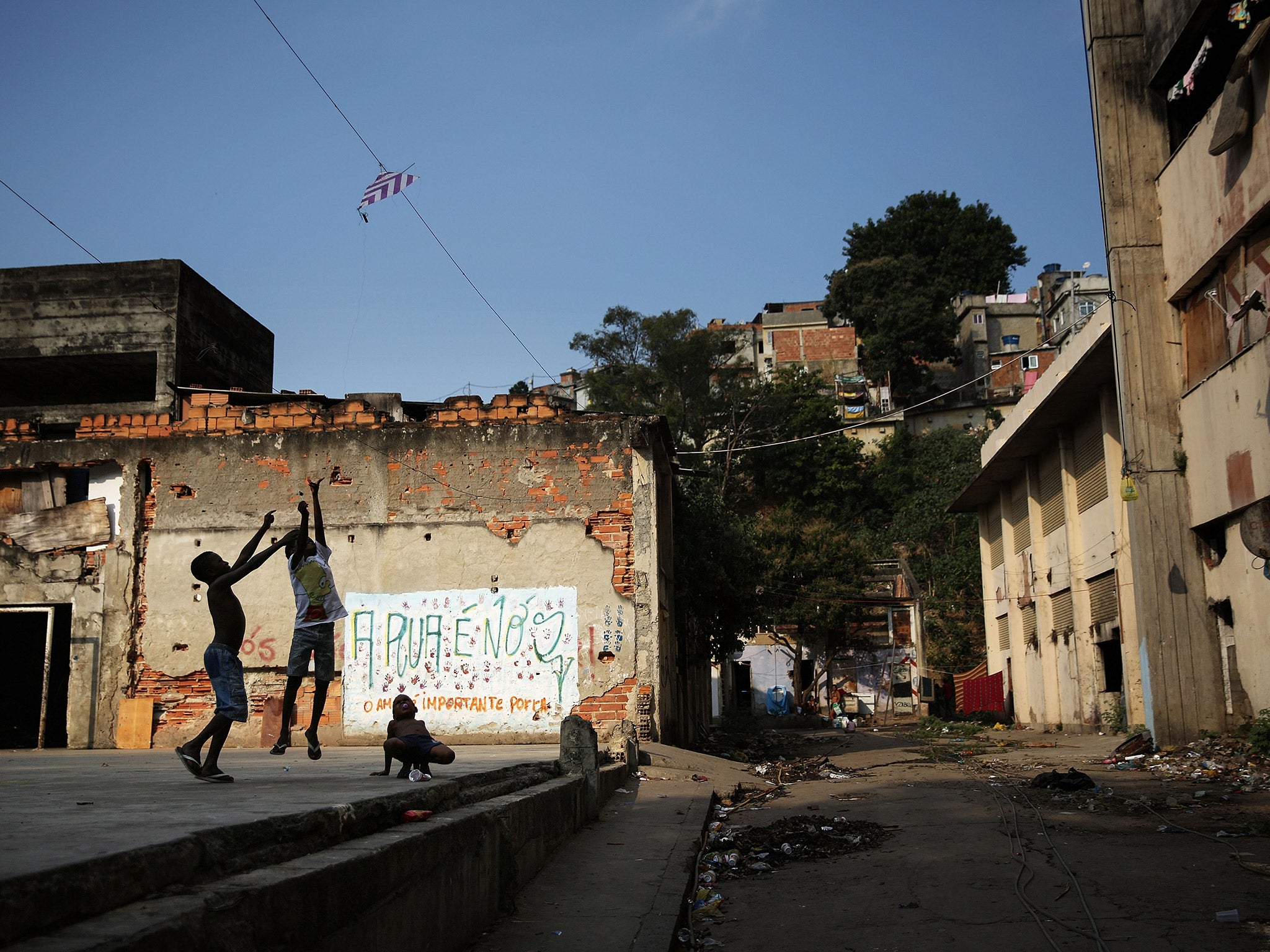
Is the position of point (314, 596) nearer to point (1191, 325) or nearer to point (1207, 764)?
point (1207, 764)

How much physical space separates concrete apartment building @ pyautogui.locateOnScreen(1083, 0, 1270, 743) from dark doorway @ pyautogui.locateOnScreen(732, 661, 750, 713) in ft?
103

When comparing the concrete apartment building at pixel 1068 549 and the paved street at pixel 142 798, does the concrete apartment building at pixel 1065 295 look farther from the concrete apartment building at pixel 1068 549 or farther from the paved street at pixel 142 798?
the paved street at pixel 142 798

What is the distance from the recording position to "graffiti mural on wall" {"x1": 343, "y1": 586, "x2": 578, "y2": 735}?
14148 millimetres

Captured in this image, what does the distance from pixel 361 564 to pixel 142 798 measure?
33.9 feet

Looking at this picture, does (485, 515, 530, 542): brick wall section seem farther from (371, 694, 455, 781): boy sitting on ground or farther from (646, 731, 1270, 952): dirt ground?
(371, 694, 455, 781): boy sitting on ground

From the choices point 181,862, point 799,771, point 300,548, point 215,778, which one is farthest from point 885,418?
point 181,862

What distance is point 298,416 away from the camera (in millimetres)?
15312

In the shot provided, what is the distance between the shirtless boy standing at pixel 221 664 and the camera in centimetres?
548

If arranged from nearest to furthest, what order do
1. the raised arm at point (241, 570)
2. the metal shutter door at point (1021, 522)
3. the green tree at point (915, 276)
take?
the raised arm at point (241, 570)
the metal shutter door at point (1021, 522)
the green tree at point (915, 276)

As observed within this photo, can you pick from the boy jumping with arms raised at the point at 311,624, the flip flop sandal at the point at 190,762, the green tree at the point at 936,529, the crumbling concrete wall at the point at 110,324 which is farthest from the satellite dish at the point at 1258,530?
the green tree at the point at 936,529

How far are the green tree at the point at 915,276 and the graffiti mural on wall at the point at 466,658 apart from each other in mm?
46876

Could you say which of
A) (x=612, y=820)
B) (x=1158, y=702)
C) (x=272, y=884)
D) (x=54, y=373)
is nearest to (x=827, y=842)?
(x=612, y=820)

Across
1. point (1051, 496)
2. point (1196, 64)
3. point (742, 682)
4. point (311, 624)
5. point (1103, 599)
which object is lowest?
point (742, 682)

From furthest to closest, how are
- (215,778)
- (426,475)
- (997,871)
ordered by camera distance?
(426,475)
(997,871)
(215,778)
